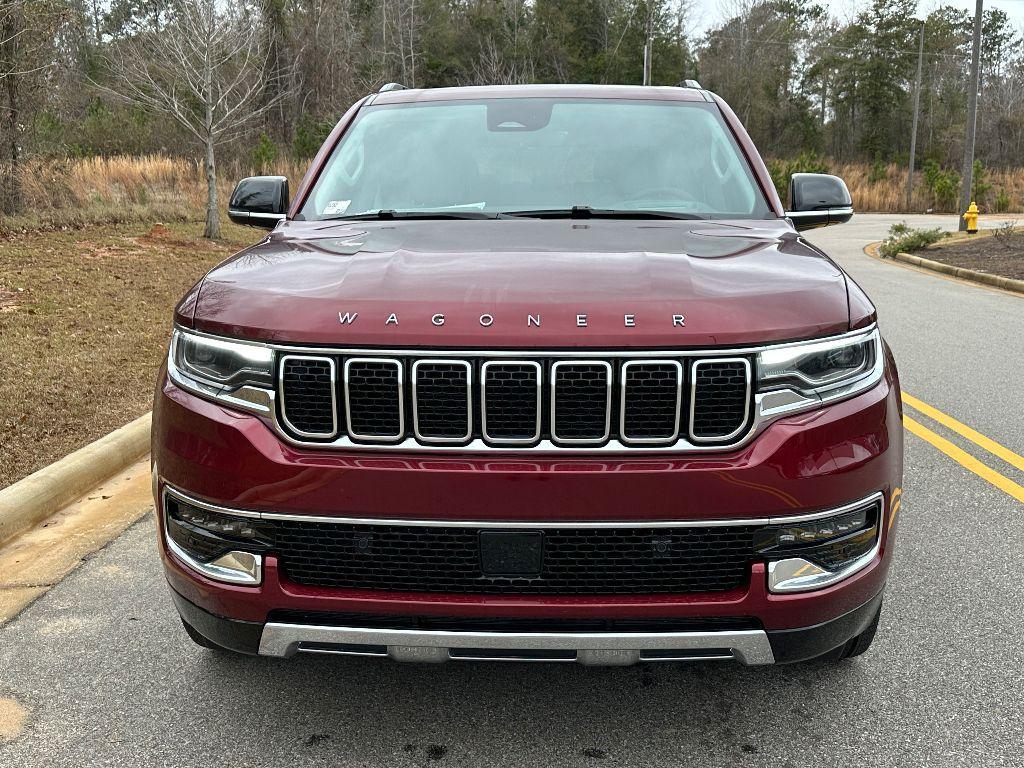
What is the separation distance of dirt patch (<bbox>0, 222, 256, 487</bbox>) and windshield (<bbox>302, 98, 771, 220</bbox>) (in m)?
2.44

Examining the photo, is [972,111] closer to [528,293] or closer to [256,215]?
[256,215]

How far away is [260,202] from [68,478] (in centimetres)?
171

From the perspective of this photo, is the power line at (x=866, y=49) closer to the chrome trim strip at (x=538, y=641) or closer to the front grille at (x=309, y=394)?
the chrome trim strip at (x=538, y=641)

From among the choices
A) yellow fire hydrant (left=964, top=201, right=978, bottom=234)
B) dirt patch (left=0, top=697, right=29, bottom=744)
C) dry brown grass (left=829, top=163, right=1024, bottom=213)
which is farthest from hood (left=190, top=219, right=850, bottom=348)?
dry brown grass (left=829, top=163, right=1024, bottom=213)

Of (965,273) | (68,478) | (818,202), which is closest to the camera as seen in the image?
(818,202)

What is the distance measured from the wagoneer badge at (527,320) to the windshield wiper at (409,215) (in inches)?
47.2

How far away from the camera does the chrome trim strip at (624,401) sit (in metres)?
2.30

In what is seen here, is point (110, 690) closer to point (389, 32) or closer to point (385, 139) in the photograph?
point (385, 139)

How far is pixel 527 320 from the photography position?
2334 millimetres

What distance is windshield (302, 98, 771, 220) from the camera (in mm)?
3645

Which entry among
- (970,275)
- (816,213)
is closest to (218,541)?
(816,213)

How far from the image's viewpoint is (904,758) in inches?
103

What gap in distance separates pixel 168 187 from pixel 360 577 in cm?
2078

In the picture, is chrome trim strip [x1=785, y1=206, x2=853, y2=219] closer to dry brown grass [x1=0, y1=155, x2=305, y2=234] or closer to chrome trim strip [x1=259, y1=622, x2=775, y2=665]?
chrome trim strip [x1=259, y1=622, x2=775, y2=665]
